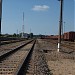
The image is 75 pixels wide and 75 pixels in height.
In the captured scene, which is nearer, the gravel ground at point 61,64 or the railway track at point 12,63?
the railway track at point 12,63

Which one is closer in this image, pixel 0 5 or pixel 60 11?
pixel 60 11

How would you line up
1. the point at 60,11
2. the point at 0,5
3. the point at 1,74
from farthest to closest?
the point at 0,5
the point at 60,11
the point at 1,74

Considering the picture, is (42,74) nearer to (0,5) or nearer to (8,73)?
(8,73)

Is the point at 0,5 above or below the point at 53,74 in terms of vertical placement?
above

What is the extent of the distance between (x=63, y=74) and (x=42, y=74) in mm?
997

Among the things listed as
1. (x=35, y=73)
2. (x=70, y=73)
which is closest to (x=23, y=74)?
(x=35, y=73)

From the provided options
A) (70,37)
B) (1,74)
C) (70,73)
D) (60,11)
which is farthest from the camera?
(70,37)

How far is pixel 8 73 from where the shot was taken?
11.1 metres

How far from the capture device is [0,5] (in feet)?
112

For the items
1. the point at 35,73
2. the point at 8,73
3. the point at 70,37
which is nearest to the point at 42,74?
the point at 35,73

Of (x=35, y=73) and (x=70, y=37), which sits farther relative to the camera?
(x=70, y=37)

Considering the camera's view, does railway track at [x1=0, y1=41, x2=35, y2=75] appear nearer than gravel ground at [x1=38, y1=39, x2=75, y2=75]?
Yes

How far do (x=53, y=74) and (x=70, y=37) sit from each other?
65775 mm

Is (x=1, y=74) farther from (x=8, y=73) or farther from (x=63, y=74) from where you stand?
(x=63, y=74)
